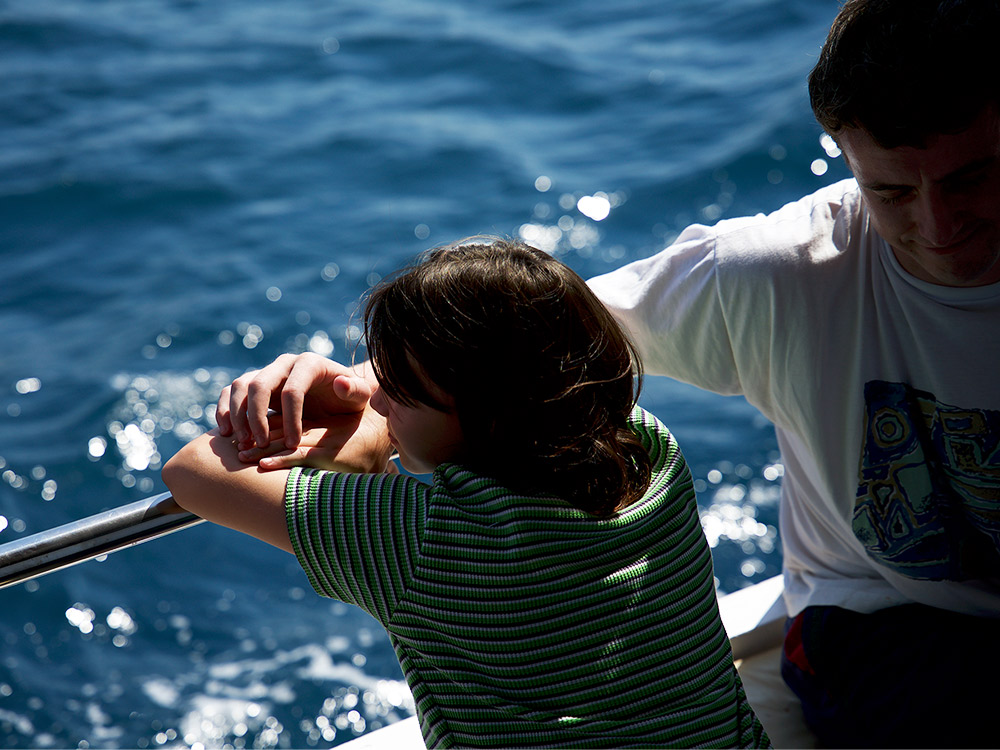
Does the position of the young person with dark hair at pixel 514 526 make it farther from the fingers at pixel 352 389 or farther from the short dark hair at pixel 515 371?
the fingers at pixel 352 389

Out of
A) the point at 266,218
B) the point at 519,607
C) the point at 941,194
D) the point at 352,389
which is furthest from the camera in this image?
the point at 266,218

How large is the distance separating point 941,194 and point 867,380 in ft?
0.92

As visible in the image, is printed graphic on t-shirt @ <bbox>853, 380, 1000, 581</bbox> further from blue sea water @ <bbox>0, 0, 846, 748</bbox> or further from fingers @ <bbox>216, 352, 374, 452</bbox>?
blue sea water @ <bbox>0, 0, 846, 748</bbox>

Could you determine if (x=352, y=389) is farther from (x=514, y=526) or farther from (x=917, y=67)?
(x=917, y=67)

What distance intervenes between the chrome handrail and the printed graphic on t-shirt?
0.90m

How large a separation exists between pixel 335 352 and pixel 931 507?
9.75ft

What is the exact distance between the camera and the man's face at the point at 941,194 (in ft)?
3.74

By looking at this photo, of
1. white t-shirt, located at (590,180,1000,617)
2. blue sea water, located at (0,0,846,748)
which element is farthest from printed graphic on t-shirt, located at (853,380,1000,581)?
blue sea water, located at (0,0,846,748)

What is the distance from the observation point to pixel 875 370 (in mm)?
1319

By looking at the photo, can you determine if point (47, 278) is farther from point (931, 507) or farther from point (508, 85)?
point (931, 507)

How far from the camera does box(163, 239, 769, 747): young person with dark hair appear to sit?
103 centimetres

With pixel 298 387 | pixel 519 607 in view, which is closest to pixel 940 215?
pixel 519 607

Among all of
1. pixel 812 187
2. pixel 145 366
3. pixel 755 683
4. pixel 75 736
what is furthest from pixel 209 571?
pixel 812 187

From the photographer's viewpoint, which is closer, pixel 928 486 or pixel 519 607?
pixel 519 607
